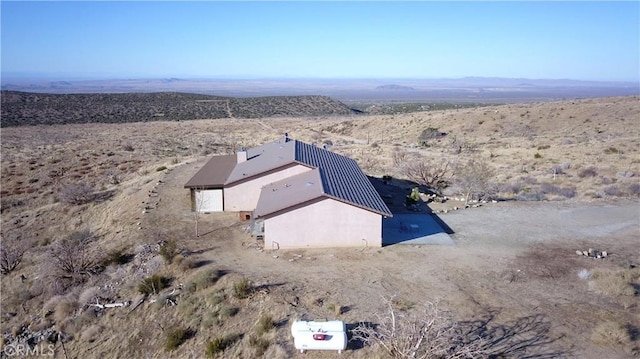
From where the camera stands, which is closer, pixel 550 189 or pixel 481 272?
pixel 481 272

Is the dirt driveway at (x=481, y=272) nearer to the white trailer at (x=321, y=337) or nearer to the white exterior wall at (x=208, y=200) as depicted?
the white trailer at (x=321, y=337)

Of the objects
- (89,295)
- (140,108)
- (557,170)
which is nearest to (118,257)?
(89,295)

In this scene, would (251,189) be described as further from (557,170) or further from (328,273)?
(557,170)

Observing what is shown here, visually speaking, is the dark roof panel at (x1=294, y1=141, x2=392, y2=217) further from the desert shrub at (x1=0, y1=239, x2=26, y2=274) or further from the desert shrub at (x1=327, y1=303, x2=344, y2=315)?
the desert shrub at (x1=0, y1=239, x2=26, y2=274)

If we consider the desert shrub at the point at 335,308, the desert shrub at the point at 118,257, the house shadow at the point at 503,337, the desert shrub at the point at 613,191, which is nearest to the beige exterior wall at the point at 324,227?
the desert shrub at the point at 335,308

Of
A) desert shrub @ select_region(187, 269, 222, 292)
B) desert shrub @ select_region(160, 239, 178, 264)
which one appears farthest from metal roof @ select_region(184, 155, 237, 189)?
desert shrub @ select_region(187, 269, 222, 292)

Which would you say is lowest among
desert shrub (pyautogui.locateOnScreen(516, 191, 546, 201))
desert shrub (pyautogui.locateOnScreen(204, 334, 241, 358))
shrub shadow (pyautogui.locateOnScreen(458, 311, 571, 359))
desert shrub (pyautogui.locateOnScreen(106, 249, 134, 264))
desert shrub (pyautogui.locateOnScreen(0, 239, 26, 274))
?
desert shrub (pyautogui.locateOnScreen(0, 239, 26, 274))

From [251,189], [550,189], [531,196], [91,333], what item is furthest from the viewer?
[550,189]
